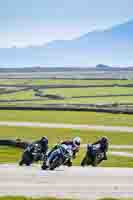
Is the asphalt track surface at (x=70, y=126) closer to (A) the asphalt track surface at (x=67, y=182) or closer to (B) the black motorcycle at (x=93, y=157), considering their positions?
(B) the black motorcycle at (x=93, y=157)

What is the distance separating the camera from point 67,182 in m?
22.1

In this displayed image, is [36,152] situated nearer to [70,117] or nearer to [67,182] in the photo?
[67,182]

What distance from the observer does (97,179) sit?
901 inches

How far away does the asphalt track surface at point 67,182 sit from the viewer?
20453mm

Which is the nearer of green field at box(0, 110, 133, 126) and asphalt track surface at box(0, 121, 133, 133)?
asphalt track surface at box(0, 121, 133, 133)

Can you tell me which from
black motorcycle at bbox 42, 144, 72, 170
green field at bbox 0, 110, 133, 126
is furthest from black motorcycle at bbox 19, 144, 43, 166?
green field at bbox 0, 110, 133, 126

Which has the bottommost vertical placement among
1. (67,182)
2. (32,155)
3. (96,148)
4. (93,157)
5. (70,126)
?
(70,126)

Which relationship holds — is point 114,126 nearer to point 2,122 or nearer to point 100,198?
point 2,122

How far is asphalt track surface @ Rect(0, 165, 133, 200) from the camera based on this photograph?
2045 centimetres

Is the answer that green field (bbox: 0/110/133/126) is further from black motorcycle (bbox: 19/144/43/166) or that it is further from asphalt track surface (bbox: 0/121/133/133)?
black motorcycle (bbox: 19/144/43/166)

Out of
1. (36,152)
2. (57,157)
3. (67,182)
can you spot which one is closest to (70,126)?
(36,152)

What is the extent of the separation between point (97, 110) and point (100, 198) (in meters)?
75.0

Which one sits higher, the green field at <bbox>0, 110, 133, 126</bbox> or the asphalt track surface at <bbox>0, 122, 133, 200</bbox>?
the green field at <bbox>0, 110, 133, 126</bbox>

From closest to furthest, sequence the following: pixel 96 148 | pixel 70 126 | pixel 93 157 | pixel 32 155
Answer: pixel 32 155
pixel 93 157
pixel 96 148
pixel 70 126
